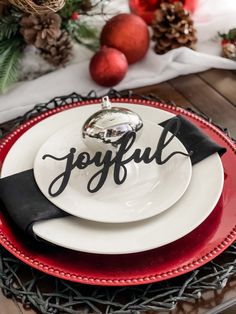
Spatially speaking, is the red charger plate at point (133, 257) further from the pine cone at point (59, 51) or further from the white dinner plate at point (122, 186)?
the pine cone at point (59, 51)

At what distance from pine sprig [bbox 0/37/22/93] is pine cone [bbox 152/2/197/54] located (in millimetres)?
232

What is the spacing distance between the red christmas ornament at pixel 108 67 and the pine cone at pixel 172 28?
10 centimetres

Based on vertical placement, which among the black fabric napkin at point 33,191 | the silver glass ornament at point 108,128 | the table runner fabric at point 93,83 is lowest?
the table runner fabric at point 93,83

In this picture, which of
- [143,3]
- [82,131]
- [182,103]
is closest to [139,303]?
[82,131]

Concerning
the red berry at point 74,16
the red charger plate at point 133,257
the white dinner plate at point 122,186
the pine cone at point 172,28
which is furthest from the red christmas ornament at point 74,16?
the red charger plate at point 133,257

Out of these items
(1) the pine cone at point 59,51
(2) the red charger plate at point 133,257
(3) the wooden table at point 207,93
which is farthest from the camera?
(1) the pine cone at point 59,51

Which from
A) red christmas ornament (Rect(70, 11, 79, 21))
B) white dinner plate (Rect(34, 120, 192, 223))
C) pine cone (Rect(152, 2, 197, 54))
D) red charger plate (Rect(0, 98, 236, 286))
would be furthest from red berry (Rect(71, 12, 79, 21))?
red charger plate (Rect(0, 98, 236, 286))

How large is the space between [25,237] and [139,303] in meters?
0.14

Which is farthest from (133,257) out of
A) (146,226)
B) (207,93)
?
(207,93)

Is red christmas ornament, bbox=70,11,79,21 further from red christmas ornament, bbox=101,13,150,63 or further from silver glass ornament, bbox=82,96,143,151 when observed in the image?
silver glass ornament, bbox=82,96,143,151

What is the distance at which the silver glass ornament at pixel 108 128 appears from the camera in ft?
1.98

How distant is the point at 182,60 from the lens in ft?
2.98

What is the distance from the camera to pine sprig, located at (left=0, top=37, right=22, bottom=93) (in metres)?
0.86

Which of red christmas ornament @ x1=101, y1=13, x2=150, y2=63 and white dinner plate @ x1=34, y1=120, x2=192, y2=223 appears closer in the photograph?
white dinner plate @ x1=34, y1=120, x2=192, y2=223
